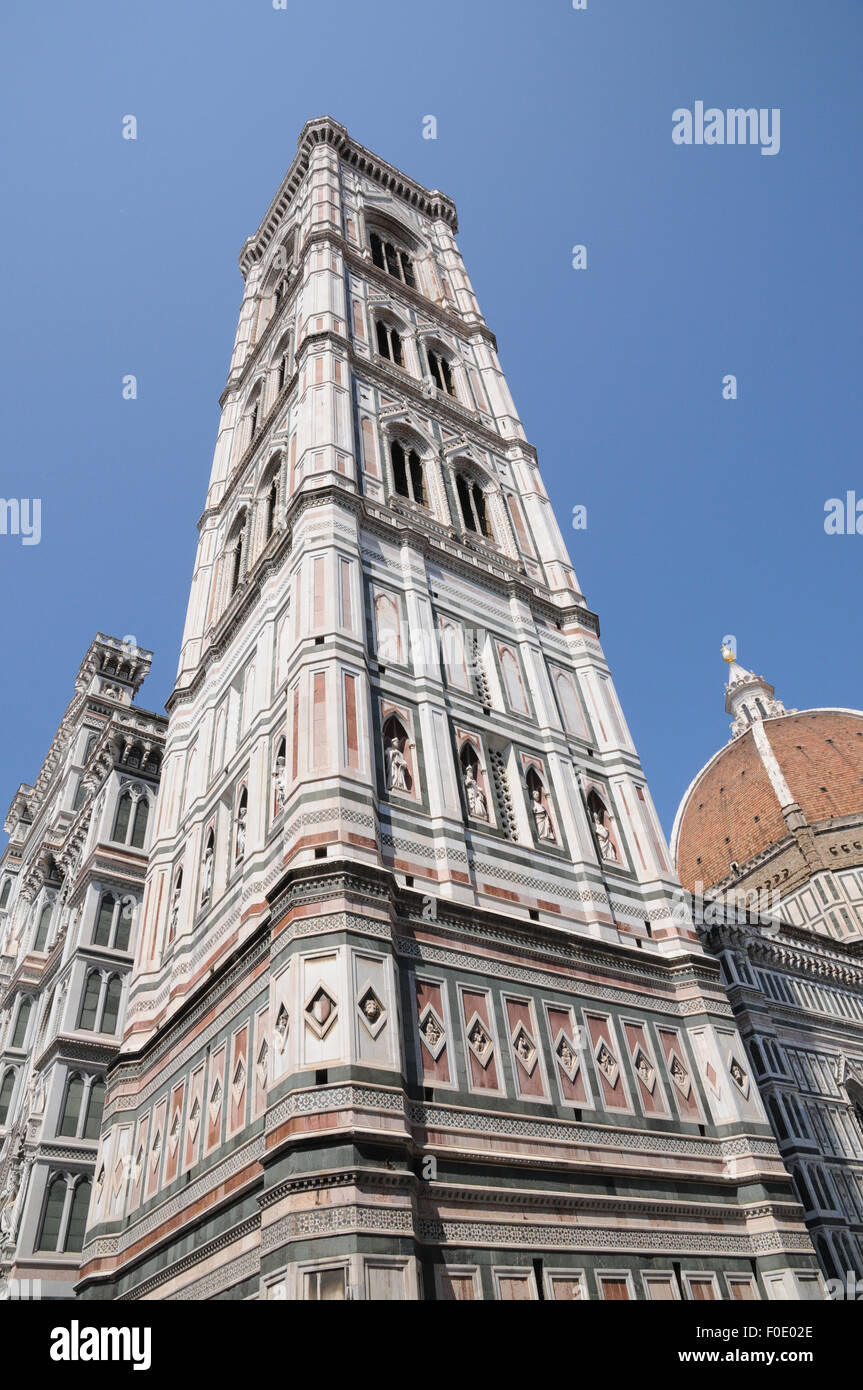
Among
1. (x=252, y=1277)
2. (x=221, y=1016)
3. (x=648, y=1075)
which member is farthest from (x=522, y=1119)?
(x=221, y=1016)

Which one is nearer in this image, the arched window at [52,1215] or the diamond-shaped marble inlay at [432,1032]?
the diamond-shaped marble inlay at [432,1032]

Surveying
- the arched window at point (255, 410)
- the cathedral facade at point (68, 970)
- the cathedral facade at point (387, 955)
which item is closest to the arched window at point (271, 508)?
the cathedral facade at point (387, 955)

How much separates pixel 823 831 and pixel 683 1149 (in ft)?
165

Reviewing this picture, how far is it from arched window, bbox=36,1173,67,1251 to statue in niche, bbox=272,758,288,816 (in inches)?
405

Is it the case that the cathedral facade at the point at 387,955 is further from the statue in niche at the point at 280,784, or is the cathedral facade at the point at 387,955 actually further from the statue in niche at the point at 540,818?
the statue in niche at the point at 280,784

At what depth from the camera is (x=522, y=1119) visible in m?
11.2

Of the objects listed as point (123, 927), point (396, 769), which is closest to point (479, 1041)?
point (396, 769)

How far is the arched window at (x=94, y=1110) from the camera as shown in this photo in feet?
63.4

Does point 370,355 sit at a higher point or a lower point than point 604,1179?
higher

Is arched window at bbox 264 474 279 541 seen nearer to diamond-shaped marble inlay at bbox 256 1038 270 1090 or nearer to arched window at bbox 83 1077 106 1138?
diamond-shaped marble inlay at bbox 256 1038 270 1090

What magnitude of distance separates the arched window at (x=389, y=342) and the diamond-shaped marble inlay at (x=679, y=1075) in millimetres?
18598

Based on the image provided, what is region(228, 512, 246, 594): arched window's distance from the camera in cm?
2211
